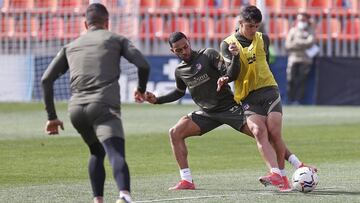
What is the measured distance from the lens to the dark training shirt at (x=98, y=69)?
32.9 feet

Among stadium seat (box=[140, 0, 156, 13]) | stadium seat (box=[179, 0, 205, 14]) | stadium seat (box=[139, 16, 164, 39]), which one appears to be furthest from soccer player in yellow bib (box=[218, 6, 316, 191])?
stadium seat (box=[140, 0, 156, 13])

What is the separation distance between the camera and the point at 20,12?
30.3 metres

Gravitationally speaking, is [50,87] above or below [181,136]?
above

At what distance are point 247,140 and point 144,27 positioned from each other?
1099 centimetres

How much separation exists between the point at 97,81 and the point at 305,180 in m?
2.96

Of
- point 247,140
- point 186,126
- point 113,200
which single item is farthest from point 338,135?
point 113,200

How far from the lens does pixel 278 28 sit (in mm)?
29938

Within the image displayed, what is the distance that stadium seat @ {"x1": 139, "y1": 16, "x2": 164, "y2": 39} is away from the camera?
2988 centimetres

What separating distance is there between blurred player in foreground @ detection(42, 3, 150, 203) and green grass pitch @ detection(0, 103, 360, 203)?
4.63 feet

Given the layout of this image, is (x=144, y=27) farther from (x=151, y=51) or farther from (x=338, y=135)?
(x=338, y=135)

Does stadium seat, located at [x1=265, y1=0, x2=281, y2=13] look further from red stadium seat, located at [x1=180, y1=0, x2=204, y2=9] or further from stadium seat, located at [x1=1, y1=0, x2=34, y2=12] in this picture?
stadium seat, located at [x1=1, y1=0, x2=34, y2=12]

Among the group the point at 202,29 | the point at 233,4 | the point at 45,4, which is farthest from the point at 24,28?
the point at 233,4

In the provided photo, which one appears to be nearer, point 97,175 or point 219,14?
point 97,175

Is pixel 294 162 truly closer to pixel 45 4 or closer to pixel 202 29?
pixel 202 29
